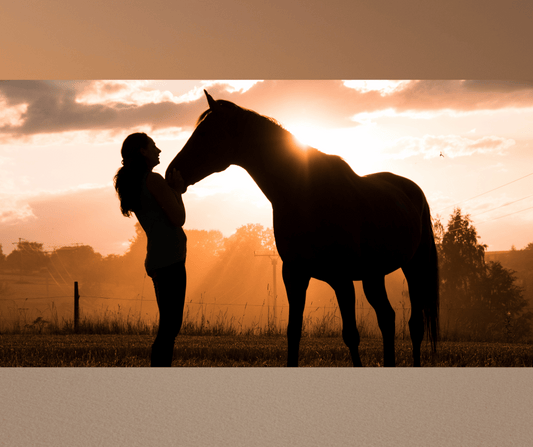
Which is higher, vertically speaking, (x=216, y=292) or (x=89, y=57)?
(x=89, y=57)

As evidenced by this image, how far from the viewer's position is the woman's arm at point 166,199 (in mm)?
3031

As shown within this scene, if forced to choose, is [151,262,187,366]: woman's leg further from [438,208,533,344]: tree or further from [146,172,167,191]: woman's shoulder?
[438,208,533,344]: tree

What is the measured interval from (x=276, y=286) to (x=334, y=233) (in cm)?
152

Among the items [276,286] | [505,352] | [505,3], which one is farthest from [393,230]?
[505,3]

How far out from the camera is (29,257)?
202 inches

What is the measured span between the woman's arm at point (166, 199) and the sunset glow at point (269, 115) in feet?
6.18

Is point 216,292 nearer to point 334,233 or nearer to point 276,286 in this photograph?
point 276,286

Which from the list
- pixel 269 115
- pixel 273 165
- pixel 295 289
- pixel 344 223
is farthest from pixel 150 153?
pixel 269 115

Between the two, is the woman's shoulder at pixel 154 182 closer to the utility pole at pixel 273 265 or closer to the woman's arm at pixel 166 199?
the woman's arm at pixel 166 199

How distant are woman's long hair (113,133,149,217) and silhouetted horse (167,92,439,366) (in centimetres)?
42

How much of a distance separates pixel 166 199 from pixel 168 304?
0.61 m

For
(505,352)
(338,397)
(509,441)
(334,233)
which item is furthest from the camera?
(505,352)

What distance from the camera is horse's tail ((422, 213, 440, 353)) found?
15.3ft

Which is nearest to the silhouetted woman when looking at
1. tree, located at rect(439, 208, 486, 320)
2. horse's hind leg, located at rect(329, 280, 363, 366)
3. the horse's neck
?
the horse's neck
